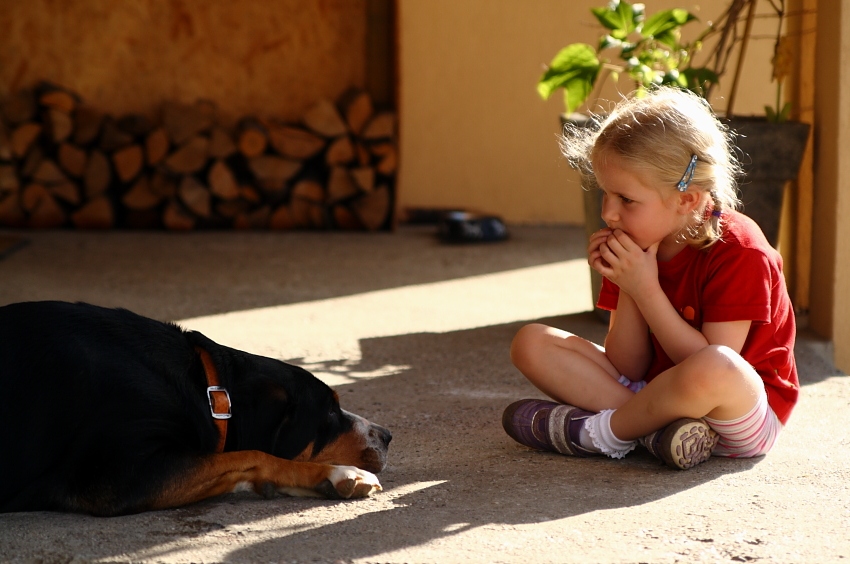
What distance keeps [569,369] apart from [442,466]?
468 mm

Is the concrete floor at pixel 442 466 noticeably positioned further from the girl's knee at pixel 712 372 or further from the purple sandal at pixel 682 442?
the girl's knee at pixel 712 372

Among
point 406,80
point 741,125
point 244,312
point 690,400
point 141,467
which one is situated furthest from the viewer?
point 406,80

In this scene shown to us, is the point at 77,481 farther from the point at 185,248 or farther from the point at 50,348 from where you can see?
the point at 185,248

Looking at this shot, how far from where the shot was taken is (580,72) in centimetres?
437

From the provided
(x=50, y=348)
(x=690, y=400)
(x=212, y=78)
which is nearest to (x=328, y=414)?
(x=50, y=348)

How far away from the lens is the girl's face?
2.55 m

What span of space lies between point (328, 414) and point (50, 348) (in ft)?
2.32

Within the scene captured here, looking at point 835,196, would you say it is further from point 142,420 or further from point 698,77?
point 142,420

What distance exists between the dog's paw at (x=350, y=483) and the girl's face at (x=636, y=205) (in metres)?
0.93

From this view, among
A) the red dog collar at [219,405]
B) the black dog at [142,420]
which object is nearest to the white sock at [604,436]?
the black dog at [142,420]

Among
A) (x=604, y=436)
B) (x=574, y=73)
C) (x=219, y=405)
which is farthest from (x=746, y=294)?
(x=574, y=73)

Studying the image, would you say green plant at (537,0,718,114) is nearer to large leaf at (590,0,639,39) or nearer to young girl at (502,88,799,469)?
large leaf at (590,0,639,39)

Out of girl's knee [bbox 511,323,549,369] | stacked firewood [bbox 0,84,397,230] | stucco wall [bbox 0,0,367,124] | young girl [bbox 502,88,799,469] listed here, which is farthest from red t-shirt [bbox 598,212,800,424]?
stucco wall [bbox 0,0,367,124]

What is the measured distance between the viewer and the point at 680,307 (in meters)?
2.71
